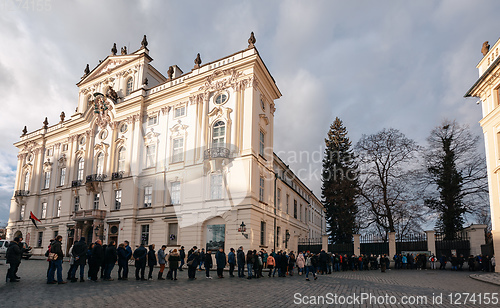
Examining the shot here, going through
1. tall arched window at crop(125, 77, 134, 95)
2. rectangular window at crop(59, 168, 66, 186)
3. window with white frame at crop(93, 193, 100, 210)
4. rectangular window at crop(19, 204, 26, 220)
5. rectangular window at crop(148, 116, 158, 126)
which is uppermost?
tall arched window at crop(125, 77, 134, 95)

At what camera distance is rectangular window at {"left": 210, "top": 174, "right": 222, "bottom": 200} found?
94.6ft

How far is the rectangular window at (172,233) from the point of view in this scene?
30.4 meters

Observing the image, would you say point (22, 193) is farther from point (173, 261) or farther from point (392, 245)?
point (392, 245)

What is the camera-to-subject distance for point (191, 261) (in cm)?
1700

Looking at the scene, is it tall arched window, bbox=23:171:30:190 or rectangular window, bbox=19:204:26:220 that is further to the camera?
tall arched window, bbox=23:171:30:190

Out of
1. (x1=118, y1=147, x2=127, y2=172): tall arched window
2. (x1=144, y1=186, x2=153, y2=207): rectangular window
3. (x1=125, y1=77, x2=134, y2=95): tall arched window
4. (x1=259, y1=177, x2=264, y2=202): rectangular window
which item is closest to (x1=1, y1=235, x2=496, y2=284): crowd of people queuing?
(x1=259, y1=177, x2=264, y2=202): rectangular window

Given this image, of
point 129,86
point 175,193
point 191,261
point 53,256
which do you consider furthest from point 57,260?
point 129,86

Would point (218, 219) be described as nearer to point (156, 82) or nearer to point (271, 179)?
point (271, 179)

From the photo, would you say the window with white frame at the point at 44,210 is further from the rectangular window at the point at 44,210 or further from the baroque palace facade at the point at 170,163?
the baroque palace facade at the point at 170,163

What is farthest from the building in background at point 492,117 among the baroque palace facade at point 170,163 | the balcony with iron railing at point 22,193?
the balcony with iron railing at point 22,193

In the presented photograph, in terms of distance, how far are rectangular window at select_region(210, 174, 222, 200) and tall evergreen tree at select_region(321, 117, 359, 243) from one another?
14.5 m

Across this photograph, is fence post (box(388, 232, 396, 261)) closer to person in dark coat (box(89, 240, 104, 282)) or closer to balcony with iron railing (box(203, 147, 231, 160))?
balcony with iron railing (box(203, 147, 231, 160))

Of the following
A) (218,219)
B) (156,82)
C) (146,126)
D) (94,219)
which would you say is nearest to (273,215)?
(218,219)

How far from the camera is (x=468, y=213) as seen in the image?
33094 mm
